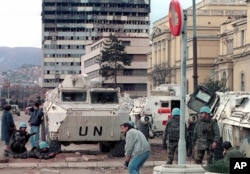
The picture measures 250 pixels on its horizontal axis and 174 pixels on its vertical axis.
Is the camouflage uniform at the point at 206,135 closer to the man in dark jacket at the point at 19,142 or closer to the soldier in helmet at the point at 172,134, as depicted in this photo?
the soldier in helmet at the point at 172,134

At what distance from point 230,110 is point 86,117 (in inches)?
168

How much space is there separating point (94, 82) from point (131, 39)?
95.7m

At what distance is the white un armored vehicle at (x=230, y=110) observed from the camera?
1825 cm

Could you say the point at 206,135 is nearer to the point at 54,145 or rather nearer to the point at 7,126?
the point at 54,145

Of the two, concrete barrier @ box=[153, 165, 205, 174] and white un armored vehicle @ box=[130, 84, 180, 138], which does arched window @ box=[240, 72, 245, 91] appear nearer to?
white un armored vehicle @ box=[130, 84, 180, 138]

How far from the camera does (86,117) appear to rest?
20891mm

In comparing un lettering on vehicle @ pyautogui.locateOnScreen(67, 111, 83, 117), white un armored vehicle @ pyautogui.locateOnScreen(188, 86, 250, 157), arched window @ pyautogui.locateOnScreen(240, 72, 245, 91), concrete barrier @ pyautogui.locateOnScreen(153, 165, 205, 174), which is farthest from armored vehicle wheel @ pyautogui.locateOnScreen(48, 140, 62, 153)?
arched window @ pyautogui.locateOnScreen(240, 72, 245, 91)

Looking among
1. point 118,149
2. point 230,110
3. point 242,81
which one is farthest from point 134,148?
point 242,81

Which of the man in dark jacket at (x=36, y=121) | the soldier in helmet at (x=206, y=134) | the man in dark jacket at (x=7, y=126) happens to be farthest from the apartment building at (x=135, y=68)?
the soldier in helmet at (x=206, y=134)

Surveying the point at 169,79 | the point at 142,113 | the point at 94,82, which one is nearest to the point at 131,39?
the point at 169,79

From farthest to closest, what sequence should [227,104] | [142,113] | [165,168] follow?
[142,113]
[227,104]
[165,168]

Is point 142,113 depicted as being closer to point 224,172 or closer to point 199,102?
point 199,102

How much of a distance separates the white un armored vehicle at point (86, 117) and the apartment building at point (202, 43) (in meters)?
53.5

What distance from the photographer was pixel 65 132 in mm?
20938
